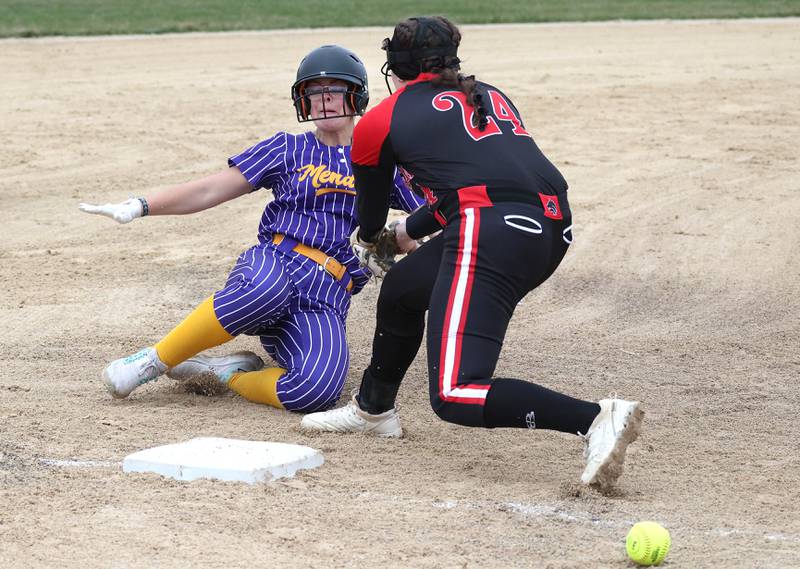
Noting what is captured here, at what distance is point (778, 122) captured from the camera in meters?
11.5

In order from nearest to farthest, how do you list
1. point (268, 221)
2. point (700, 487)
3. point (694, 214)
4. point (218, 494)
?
point (218, 494)
point (700, 487)
point (268, 221)
point (694, 214)

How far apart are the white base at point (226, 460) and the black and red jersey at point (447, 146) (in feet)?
3.32

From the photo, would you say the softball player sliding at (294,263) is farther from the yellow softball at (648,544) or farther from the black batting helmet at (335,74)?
the yellow softball at (648,544)

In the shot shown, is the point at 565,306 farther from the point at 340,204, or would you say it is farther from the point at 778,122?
the point at 778,122

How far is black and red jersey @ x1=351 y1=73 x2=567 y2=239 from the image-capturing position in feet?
13.6

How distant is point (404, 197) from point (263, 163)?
1.99 ft

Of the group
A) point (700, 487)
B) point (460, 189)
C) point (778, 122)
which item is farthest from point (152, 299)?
point (778, 122)

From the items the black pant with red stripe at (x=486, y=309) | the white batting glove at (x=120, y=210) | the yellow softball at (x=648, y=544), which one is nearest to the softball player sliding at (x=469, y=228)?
the black pant with red stripe at (x=486, y=309)

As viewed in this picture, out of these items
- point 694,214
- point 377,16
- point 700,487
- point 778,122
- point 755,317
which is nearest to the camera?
point 700,487

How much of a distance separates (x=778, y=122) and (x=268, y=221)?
23.9ft

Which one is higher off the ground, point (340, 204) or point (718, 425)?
point (340, 204)

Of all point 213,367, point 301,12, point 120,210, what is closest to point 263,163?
point 120,210

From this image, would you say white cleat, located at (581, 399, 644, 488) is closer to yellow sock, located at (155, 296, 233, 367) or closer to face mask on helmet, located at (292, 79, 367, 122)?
yellow sock, located at (155, 296, 233, 367)

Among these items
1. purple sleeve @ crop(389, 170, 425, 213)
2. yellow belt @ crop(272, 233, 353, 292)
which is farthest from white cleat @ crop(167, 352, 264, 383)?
purple sleeve @ crop(389, 170, 425, 213)
